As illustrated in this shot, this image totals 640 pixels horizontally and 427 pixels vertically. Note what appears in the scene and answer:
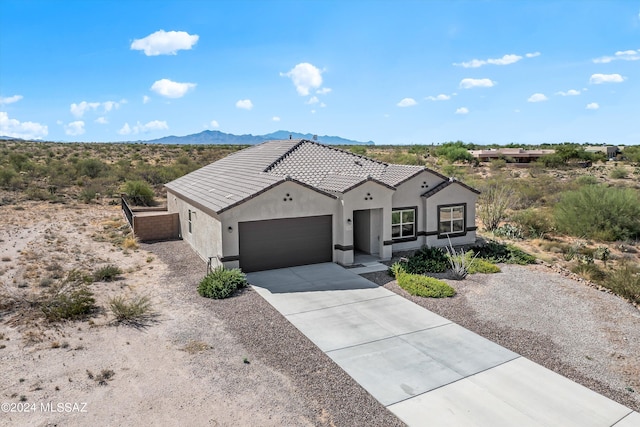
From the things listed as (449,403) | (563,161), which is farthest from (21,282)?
(563,161)

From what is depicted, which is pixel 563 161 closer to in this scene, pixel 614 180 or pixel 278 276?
pixel 614 180

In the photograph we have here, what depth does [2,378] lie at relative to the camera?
30.5 feet

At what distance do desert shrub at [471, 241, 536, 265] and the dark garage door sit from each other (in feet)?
22.8

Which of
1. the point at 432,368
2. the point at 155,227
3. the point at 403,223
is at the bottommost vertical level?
the point at 432,368

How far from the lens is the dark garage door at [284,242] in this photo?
17.2m

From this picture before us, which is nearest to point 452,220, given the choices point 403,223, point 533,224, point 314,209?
point 403,223

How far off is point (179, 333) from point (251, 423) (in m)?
4.59

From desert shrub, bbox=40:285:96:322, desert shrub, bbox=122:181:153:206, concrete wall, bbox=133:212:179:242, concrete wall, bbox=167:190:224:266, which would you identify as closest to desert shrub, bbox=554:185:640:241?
concrete wall, bbox=167:190:224:266

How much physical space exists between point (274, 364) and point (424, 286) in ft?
22.5

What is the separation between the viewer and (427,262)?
58.2 feet

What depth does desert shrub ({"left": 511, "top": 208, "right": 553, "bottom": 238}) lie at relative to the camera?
25.2 metres

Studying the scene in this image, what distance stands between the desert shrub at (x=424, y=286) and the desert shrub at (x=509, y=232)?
10.7 meters

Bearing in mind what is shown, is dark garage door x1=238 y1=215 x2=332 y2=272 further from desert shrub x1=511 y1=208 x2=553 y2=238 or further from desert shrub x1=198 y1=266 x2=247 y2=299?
desert shrub x1=511 y1=208 x2=553 y2=238

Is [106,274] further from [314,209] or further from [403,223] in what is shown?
[403,223]
